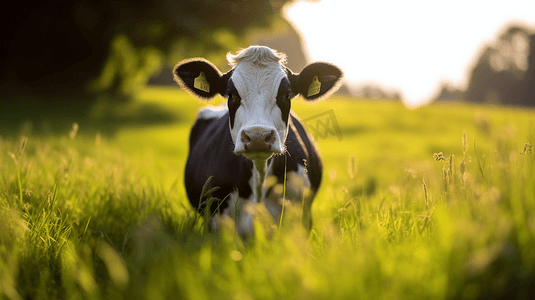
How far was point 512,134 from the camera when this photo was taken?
7.15 feet

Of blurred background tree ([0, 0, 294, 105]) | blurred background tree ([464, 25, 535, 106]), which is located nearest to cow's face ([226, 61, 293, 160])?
blurred background tree ([0, 0, 294, 105])

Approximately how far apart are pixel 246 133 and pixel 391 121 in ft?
59.0

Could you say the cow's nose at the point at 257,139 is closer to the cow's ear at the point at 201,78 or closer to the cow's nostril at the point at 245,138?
the cow's nostril at the point at 245,138

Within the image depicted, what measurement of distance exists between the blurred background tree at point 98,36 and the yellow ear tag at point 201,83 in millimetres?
15439

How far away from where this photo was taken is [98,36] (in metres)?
19.0

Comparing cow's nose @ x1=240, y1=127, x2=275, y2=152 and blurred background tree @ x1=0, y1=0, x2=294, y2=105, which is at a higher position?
blurred background tree @ x1=0, y1=0, x2=294, y2=105

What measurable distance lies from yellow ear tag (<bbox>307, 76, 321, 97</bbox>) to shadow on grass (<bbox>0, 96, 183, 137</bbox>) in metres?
13.7

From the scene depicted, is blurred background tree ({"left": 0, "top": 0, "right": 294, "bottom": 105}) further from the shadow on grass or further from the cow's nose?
the cow's nose

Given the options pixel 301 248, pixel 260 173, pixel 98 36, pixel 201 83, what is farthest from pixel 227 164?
pixel 98 36

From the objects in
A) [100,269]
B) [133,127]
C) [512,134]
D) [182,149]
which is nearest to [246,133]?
[100,269]

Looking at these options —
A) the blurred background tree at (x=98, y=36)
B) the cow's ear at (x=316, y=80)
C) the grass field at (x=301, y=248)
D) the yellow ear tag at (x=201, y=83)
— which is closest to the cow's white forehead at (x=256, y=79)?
the cow's ear at (x=316, y=80)

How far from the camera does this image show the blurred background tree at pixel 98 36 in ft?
55.1

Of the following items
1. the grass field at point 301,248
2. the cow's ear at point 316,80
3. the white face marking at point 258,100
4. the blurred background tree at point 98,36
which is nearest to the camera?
the grass field at point 301,248

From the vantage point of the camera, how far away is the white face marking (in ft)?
8.73
